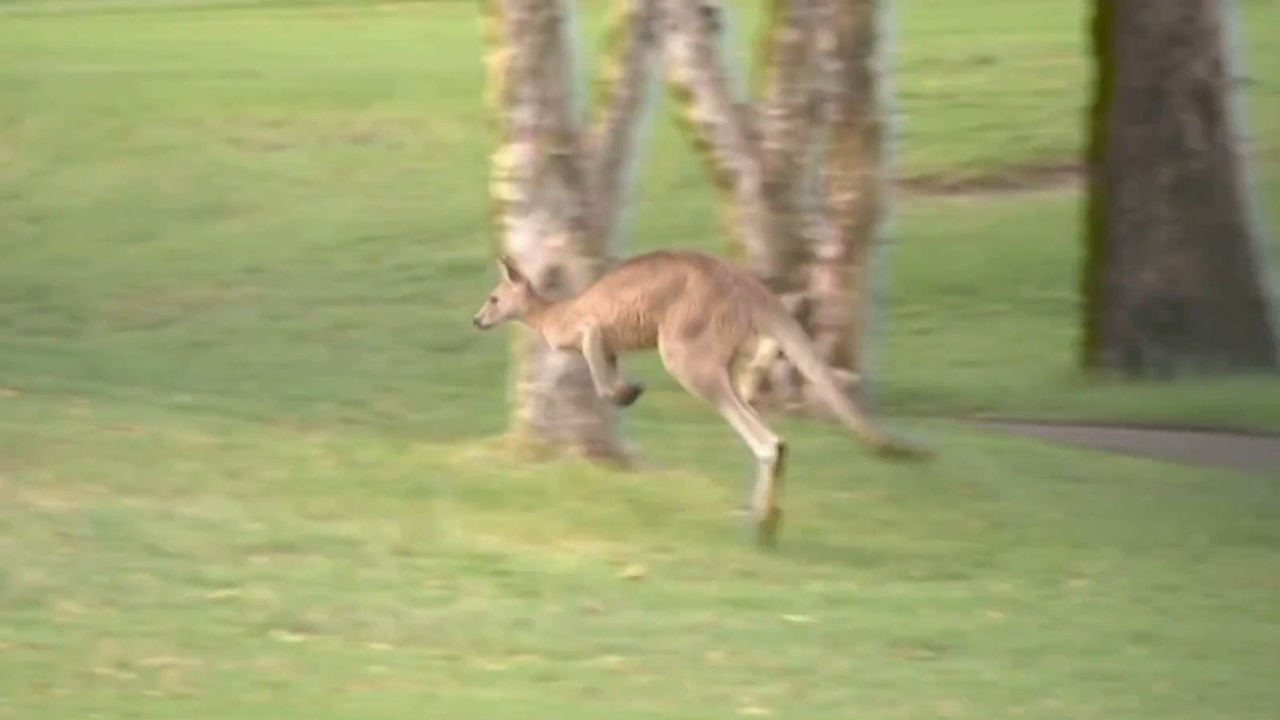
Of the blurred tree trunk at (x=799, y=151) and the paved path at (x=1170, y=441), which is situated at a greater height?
the blurred tree trunk at (x=799, y=151)

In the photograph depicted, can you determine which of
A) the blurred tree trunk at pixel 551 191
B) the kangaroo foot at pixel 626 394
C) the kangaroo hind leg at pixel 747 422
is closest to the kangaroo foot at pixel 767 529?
the kangaroo hind leg at pixel 747 422

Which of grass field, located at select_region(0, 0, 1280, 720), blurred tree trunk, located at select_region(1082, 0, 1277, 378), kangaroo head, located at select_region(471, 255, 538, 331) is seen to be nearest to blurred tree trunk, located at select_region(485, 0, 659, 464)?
grass field, located at select_region(0, 0, 1280, 720)

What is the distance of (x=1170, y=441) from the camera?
51.6 feet

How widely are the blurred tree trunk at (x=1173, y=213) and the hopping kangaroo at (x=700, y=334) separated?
22.0 ft

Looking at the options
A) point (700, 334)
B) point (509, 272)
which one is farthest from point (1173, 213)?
point (700, 334)

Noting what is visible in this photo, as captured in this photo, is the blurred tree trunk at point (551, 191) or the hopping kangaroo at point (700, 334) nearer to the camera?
the hopping kangaroo at point (700, 334)

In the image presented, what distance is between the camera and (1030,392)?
17938mm

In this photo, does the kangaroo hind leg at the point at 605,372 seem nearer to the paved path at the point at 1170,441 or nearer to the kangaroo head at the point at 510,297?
the kangaroo head at the point at 510,297

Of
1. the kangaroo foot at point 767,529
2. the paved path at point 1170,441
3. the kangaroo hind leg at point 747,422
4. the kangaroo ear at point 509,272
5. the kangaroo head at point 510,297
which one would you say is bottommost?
the paved path at point 1170,441

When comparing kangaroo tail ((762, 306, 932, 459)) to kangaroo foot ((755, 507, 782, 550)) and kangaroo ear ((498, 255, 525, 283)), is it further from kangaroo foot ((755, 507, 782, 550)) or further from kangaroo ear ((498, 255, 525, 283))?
kangaroo ear ((498, 255, 525, 283))

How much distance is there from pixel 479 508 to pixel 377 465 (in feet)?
3.46

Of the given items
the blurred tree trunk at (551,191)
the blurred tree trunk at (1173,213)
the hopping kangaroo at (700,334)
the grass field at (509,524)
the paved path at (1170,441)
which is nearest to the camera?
the grass field at (509,524)

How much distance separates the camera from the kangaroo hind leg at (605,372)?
38.1ft

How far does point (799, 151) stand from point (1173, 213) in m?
3.54
